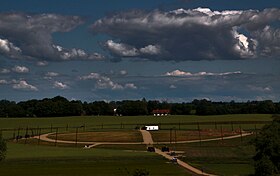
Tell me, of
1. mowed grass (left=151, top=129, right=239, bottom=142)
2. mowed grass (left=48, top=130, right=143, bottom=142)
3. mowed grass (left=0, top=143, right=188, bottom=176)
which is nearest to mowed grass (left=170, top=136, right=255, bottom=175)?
mowed grass (left=0, top=143, right=188, bottom=176)

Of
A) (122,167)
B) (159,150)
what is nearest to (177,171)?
(122,167)

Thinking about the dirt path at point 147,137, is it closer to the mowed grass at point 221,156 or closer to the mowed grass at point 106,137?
the mowed grass at point 106,137

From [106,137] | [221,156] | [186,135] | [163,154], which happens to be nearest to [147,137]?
[186,135]

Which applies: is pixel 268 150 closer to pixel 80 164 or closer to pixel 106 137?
pixel 80 164

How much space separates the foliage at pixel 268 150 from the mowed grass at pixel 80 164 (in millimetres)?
10887

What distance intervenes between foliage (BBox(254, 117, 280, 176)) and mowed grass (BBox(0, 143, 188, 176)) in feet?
35.7

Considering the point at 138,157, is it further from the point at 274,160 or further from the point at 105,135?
the point at 105,135

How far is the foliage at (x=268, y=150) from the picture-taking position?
68250 mm

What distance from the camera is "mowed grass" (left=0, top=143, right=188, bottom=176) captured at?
72.4 metres

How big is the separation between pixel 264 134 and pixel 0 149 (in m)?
39.1

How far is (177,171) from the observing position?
Result: 75.2 meters

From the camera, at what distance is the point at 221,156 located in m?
95.2

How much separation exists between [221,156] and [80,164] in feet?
89.1

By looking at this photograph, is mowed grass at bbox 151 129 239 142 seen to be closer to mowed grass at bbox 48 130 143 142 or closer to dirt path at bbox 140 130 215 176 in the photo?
dirt path at bbox 140 130 215 176
